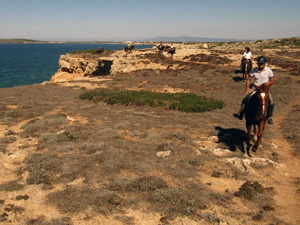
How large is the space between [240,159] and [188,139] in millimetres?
2758

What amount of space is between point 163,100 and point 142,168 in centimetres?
1140

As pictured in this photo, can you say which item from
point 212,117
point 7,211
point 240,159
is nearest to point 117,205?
point 7,211

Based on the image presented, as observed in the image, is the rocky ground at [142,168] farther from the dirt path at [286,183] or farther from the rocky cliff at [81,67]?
the rocky cliff at [81,67]

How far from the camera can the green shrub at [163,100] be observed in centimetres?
1692

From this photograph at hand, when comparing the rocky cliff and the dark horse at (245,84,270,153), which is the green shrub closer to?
the dark horse at (245,84,270,153)

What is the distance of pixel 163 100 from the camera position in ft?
61.9

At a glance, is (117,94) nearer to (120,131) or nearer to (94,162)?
(120,131)

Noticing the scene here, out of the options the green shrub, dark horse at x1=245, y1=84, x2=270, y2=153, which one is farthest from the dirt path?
the green shrub

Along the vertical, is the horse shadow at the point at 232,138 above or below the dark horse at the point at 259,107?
below

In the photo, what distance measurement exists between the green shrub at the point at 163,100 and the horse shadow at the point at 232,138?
443cm

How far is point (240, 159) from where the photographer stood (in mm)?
8703

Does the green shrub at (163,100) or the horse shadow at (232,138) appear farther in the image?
the green shrub at (163,100)

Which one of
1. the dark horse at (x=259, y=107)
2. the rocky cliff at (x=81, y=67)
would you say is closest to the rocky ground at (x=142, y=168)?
the dark horse at (x=259, y=107)

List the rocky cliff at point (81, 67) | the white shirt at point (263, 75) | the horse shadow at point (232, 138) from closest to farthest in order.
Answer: the white shirt at point (263, 75)
the horse shadow at point (232, 138)
the rocky cliff at point (81, 67)
